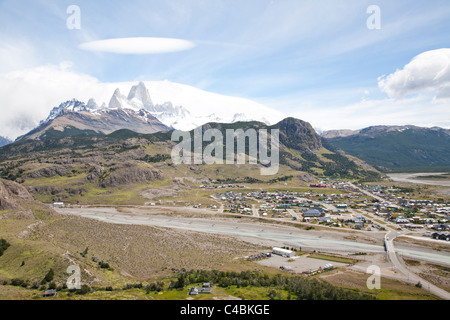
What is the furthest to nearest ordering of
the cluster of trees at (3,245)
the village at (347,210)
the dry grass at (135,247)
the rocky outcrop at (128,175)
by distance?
the rocky outcrop at (128,175) → the village at (347,210) → the dry grass at (135,247) → the cluster of trees at (3,245)

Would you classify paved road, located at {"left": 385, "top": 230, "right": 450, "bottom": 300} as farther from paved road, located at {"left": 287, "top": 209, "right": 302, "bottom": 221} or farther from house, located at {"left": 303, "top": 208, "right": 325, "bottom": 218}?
paved road, located at {"left": 287, "top": 209, "right": 302, "bottom": 221}

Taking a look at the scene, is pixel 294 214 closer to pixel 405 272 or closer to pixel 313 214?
pixel 313 214

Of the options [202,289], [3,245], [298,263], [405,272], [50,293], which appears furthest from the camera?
[298,263]

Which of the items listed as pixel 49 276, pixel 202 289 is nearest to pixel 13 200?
pixel 49 276

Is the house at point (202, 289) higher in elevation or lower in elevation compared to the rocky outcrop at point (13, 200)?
lower

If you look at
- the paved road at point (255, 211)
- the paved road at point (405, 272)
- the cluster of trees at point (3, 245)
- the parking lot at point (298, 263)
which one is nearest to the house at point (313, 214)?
the paved road at point (255, 211)

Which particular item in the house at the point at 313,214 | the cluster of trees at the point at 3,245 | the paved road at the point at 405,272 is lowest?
the paved road at the point at 405,272

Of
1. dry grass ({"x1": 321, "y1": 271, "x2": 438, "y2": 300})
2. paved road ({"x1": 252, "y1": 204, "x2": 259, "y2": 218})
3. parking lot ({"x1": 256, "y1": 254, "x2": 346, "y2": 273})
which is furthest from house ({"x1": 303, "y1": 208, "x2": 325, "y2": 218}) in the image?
dry grass ({"x1": 321, "y1": 271, "x2": 438, "y2": 300})

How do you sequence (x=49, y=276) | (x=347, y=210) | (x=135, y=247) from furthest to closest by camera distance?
(x=347, y=210), (x=135, y=247), (x=49, y=276)

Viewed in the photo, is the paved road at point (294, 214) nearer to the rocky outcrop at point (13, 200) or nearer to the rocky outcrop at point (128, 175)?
the rocky outcrop at point (13, 200)
